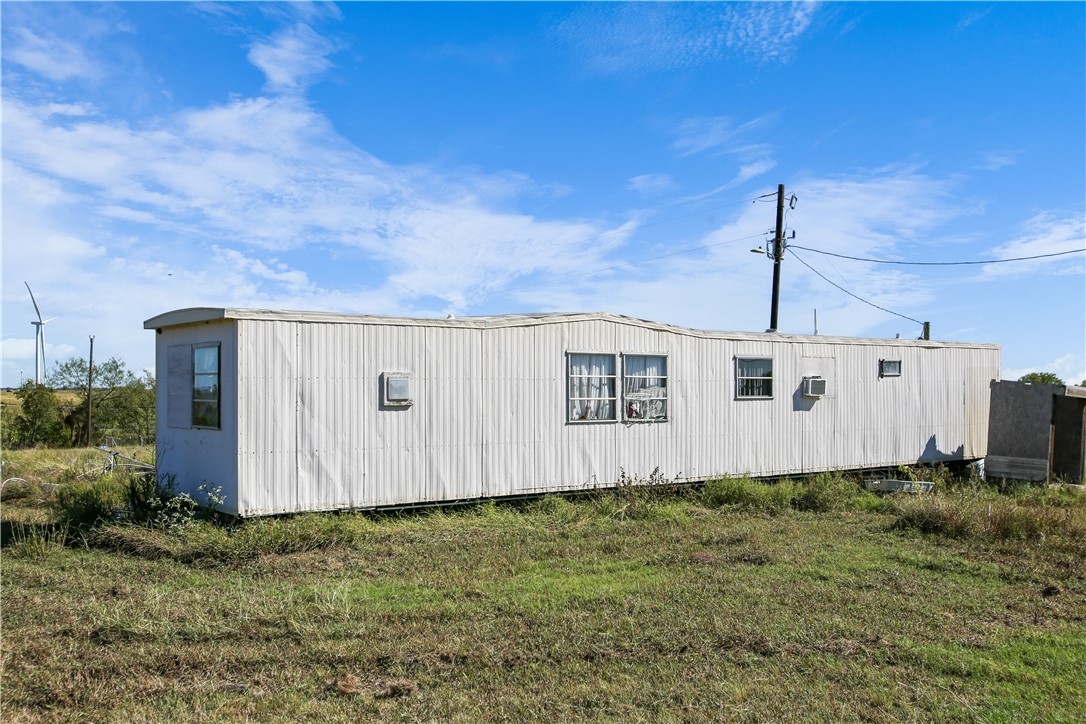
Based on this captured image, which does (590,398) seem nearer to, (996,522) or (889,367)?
(996,522)

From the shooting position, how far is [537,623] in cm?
573

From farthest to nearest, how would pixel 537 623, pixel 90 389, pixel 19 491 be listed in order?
pixel 90 389, pixel 19 491, pixel 537 623

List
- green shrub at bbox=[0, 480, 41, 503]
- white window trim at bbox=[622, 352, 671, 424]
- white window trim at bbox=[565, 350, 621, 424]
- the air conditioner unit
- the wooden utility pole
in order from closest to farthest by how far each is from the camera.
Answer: white window trim at bbox=[565, 350, 621, 424] → white window trim at bbox=[622, 352, 671, 424] → green shrub at bbox=[0, 480, 41, 503] → the air conditioner unit → the wooden utility pole

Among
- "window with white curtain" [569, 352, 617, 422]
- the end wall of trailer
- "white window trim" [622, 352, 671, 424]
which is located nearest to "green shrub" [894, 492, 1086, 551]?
"white window trim" [622, 352, 671, 424]

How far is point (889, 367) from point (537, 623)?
37.5ft

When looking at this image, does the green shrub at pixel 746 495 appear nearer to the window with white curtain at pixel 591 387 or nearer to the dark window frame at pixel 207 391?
the window with white curtain at pixel 591 387

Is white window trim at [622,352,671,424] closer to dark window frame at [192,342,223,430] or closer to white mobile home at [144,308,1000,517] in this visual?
white mobile home at [144,308,1000,517]

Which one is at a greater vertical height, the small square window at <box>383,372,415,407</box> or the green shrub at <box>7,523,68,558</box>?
the small square window at <box>383,372,415,407</box>

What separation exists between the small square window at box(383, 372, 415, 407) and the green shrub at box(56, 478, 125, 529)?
11.0ft

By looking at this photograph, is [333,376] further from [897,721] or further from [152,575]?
[897,721]

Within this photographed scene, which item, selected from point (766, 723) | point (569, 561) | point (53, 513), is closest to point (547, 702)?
point (766, 723)

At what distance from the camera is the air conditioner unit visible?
1384 cm

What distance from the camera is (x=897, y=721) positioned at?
416 centimetres

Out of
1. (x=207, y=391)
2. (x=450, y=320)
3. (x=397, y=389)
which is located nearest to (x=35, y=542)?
(x=207, y=391)
